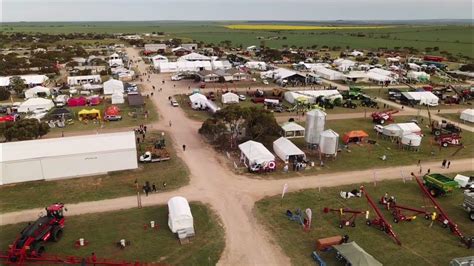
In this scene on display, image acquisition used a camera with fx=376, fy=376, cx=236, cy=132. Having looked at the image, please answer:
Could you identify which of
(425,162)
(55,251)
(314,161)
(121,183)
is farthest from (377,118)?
(55,251)

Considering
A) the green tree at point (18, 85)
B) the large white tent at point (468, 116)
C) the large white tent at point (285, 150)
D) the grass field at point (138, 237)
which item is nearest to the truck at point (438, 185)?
the large white tent at point (285, 150)

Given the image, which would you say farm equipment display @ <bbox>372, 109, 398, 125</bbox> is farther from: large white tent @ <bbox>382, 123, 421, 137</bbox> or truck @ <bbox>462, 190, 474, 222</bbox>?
truck @ <bbox>462, 190, 474, 222</bbox>

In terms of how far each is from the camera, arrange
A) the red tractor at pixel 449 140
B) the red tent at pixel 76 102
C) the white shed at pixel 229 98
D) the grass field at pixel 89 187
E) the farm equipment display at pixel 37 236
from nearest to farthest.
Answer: the farm equipment display at pixel 37 236, the grass field at pixel 89 187, the red tractor at pixel 449 140, the red tent at pixel 76 102, the white shed at pixel 229 98

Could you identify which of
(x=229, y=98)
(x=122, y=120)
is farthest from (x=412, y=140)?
(x=122, y=120)

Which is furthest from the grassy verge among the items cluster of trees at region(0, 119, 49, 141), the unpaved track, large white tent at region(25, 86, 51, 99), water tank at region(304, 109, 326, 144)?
water tank at region(304, 109, 326, 144)

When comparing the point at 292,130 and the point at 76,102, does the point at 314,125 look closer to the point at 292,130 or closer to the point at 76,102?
the point at 292,130

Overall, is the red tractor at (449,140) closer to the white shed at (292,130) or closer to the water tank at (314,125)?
the water tank at (314,125)

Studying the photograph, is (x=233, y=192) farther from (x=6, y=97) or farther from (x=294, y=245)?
(x=6, y=97)
